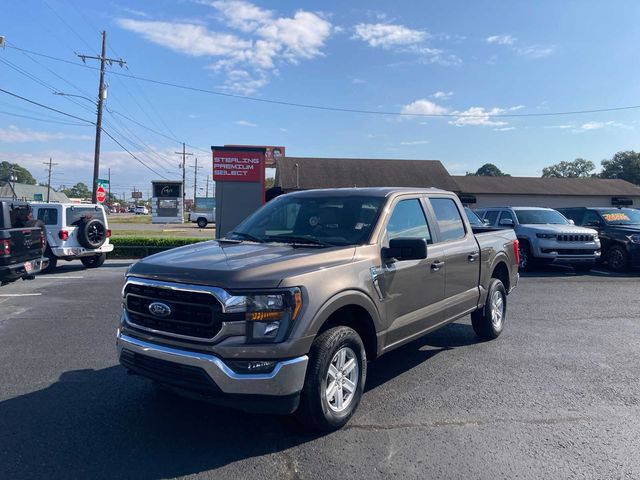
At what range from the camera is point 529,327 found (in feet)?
23.9

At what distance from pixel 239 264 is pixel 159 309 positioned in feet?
2.29

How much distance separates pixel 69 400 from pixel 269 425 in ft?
6.35

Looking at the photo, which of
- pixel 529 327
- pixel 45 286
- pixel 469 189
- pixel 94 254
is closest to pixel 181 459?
pixel 529 327

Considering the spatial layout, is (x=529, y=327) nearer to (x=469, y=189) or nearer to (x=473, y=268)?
(x=473, y=268)

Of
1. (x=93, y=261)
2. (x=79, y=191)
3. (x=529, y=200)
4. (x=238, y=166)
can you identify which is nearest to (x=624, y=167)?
(x=529, y=200)

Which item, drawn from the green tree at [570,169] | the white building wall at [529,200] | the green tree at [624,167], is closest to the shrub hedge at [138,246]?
the white building wall at [529,200]

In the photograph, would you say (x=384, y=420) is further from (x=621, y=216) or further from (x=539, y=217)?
(x=621, y=216)

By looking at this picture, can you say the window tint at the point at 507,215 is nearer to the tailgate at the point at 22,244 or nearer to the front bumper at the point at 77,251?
the front bumper at the point at 77,251

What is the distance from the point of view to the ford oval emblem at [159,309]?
140 inches

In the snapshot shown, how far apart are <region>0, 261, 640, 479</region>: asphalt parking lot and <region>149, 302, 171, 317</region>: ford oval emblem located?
0.96 metres

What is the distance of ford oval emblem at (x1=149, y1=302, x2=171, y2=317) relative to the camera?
11.7 ft

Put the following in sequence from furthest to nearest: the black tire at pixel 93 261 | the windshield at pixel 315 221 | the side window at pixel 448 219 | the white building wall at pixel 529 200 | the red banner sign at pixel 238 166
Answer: the white building wall at pixel 529 200
the red banner sign at pixel 238 166
the black tire at pixel 93 261
the side window at pixel 448 219
the windshield at pixel 315 221

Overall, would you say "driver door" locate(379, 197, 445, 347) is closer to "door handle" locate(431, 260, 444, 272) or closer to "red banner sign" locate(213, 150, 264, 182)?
"door handle" locate(431, 260, 444, 272)

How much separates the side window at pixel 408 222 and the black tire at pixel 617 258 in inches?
445
